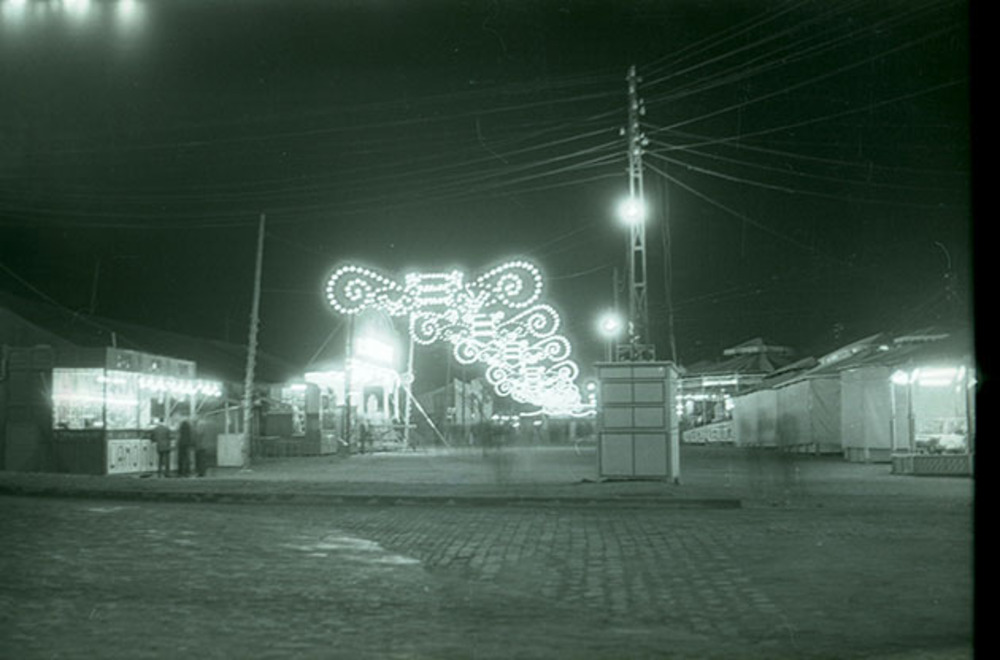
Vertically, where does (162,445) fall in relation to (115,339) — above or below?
below

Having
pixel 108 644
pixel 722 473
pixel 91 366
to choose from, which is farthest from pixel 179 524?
pixel 722 473

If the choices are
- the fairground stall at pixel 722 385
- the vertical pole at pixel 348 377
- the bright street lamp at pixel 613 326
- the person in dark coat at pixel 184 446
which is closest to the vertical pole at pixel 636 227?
the person in dark coat at pixel 184 446

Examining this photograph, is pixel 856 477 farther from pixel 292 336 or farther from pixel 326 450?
pixel 292 336

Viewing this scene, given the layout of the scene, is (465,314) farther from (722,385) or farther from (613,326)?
(722,385)

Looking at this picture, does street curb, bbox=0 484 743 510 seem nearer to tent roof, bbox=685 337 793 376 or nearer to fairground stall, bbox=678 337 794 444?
fairground stall, bbox=678 337 794 444

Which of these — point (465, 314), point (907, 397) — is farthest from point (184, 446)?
point (907, 397)

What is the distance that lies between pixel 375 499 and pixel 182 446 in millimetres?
8941

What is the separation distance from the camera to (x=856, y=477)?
86.6 feet

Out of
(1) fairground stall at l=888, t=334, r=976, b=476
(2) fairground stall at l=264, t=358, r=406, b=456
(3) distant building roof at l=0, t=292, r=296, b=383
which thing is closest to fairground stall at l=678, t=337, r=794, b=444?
(2) fairground stall at l=264, t=358, r=406, b=456

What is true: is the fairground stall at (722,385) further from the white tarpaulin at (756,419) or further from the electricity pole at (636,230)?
the electricity pole at (636,230)

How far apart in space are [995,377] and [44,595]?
8169 mm

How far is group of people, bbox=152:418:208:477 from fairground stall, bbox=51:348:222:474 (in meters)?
0.67

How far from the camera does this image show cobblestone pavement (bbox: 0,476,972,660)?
735 cm

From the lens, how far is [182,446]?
1060 inches
